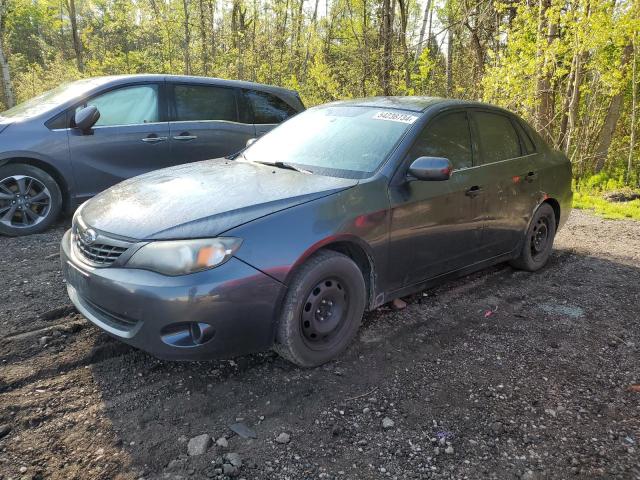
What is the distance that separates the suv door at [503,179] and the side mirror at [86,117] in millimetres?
3929

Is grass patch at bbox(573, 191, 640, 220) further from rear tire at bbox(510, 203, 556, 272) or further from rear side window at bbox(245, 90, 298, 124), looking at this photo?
rear side window at bbox(245, 90, 298, 124)

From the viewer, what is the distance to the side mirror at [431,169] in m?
3.26

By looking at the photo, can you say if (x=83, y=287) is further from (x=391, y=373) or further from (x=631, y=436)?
(x=631, y=436)

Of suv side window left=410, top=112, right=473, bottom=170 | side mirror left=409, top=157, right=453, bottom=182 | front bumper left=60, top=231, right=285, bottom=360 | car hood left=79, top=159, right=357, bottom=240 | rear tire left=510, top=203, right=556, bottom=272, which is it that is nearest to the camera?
front bumper left=60, top=231, right=285, bottom=360

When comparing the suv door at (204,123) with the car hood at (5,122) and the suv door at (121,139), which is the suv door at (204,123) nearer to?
the suv door at (121,139)

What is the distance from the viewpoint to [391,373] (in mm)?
3010

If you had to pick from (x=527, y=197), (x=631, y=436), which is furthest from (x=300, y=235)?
(x=527, y=197)

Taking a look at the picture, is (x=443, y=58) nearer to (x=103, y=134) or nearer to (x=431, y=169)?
(x=103, y=134)

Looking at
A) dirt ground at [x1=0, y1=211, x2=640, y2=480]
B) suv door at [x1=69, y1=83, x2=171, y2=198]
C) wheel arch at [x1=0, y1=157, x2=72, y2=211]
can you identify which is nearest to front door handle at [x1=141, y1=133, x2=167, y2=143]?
suv door at [x1=69, y1=83, x2=171, y2=198]

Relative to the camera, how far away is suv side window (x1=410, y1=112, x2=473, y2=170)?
3.58 metres

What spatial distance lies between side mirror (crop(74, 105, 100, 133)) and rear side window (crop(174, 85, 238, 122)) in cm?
103

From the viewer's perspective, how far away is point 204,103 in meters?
6.39

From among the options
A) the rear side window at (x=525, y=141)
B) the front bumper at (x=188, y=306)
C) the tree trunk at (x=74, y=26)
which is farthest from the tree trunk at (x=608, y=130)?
the tree trunk at (x=74, y=26)

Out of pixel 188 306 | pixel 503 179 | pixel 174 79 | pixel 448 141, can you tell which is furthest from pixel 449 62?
pixel 188 306
